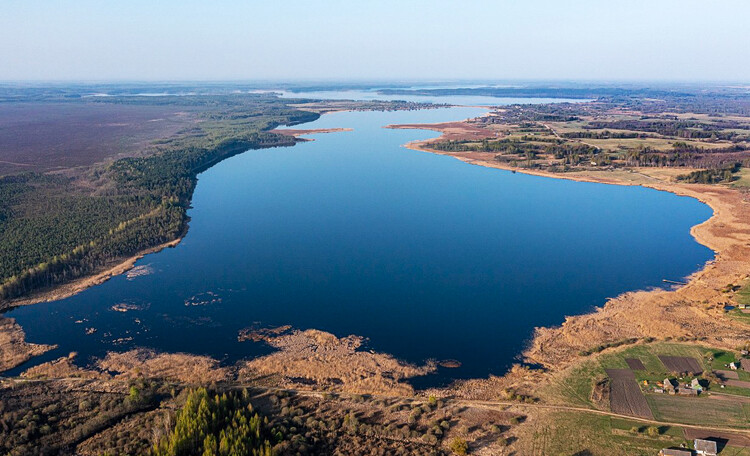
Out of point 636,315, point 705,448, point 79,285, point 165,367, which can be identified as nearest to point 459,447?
point 705,448

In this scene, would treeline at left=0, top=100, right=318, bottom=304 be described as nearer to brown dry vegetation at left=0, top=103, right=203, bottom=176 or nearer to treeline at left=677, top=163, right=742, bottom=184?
brown dry vegetation at left=0, top=103, right=203, bottom=176

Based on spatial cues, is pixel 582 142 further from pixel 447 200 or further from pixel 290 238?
pixel 290 238

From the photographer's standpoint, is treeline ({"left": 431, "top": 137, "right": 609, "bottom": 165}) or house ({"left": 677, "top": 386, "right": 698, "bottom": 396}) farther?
treeline ({"left": 431, "top": 137, "right": 609, "bottom": 165})

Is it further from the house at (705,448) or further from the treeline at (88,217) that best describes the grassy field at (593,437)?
the treeline at (88,217)

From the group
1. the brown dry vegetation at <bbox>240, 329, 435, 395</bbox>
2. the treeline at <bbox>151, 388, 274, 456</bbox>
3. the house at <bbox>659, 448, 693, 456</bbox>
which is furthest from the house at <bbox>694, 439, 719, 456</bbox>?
the treeline at <bbox>151, 388, 274, 456</bbox>

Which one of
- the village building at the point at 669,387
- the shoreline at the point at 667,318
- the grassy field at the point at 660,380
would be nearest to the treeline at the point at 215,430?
the shoreline at the point at 667,318

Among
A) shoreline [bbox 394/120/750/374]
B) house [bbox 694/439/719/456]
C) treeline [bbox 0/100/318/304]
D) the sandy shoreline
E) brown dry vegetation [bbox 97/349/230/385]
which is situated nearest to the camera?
house [bbox 694/439/719/456]

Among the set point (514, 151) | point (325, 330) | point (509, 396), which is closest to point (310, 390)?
point (325, 330)
